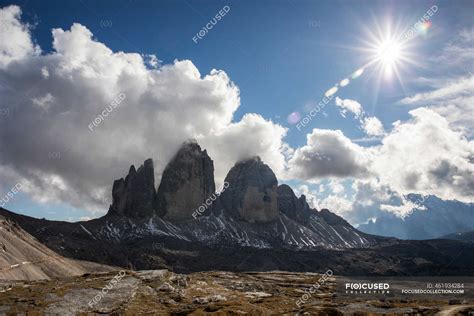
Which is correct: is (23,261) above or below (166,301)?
above

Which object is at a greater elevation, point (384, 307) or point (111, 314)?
point (384, 307)

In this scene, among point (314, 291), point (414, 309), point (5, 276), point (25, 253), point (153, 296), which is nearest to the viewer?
point (414, 309)

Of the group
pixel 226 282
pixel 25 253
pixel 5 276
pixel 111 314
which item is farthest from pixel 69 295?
pixel 25 253

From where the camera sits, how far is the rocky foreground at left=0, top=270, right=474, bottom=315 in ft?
230

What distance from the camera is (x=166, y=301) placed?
3253 inches

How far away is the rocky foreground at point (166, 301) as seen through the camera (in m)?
70.2

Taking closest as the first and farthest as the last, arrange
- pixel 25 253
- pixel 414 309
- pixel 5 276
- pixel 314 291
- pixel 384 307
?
pixel 414 309
pixel 384 307
pixel 314 291
pixel 5 276
pixel 25 253

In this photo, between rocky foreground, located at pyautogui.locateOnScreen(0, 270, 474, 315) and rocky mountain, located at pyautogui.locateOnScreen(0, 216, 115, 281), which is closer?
rocky foreground, located at pyautogui.locateOnScreen(0, 270, 474, 315)

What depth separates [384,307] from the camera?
7119 centimetres

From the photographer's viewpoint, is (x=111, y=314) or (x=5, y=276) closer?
(x=111, y=314)

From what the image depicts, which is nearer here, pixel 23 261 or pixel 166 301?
pixel 166 301

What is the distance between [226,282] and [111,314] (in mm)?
49623

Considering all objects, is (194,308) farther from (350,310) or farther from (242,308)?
(350,310)

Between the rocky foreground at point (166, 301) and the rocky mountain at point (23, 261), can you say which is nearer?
the rocky foreground at point (166, 301)
